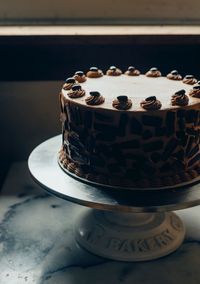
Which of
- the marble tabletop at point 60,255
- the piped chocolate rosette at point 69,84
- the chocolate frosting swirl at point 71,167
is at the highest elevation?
the piped chocolate rosette at point 69,84

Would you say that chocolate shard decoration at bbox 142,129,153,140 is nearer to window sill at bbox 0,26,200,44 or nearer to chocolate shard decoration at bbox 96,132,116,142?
chocolate shard decoration at bbox 96,132,116,142

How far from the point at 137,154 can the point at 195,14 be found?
827mm

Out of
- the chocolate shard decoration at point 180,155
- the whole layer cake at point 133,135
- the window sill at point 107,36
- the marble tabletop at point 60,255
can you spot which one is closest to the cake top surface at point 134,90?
the whole layer cake at point 133,135

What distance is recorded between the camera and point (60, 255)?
4.04 ft

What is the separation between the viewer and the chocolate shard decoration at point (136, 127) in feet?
3.54

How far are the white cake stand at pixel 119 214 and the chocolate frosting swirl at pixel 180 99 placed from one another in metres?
0.20

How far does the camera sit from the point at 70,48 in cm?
162

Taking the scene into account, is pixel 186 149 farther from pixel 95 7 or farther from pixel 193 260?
pixel 95 7

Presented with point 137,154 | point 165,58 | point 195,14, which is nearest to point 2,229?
point 137,154

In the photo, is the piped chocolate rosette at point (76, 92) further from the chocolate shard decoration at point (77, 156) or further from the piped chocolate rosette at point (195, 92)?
the piped chocolate rosette at point (195, 92)

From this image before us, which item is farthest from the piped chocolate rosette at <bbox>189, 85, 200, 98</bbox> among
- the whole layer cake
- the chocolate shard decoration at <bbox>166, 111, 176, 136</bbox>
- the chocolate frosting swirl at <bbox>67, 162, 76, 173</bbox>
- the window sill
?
the window sill

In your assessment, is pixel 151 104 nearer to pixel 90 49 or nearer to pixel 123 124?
pixel 123 124

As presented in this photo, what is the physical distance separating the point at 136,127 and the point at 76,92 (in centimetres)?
19

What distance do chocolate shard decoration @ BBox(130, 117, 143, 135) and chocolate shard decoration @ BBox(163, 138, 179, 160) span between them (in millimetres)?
79
